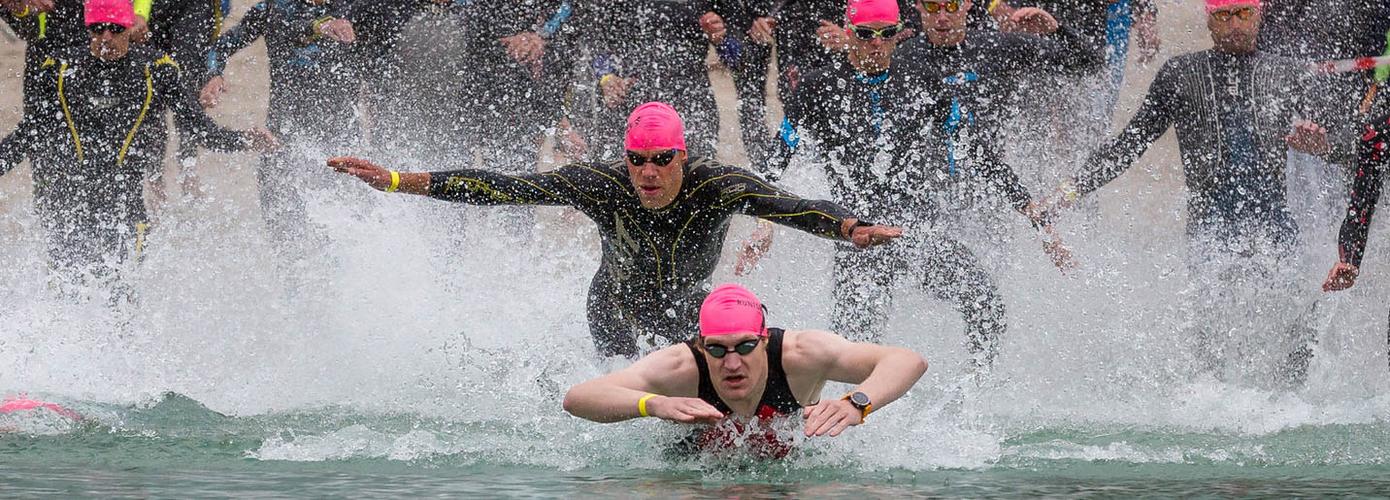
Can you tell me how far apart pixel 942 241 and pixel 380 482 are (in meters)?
2.99

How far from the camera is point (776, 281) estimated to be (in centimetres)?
1038

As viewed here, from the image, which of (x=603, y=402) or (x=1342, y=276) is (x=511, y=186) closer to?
(x=603, y=402)

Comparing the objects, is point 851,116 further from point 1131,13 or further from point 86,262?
point 86,262

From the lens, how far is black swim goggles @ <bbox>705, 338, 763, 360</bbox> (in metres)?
6.89

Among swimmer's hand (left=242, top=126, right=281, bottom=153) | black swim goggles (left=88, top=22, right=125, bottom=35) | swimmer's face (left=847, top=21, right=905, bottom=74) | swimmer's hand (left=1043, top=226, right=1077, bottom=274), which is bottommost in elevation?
swimmer's hand (left=1043, top=226, right=1077, bottom=274)

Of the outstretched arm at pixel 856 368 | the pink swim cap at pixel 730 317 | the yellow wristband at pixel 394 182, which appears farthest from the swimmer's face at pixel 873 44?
the pink swim cap at pixel 730 317

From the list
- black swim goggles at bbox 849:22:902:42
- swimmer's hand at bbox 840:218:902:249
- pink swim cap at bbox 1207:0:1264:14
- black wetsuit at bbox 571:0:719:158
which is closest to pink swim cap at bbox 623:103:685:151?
swimmer's hand at bbox 840:218:902:249

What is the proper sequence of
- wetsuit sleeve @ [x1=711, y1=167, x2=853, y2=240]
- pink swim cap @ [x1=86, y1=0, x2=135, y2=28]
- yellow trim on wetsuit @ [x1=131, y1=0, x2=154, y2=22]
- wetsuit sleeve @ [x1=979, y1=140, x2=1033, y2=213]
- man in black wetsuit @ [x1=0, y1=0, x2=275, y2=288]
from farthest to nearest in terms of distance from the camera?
yellow trim on wetsuit @ [x1=131, y1=0, x2=154, y2=22] → man in black wetsuit @ [x1=0, y1=0, x2=275, y2=288] → pink swim cap @ [x1=86, y1=0, x2=135, y2=28] → wetsuit sleeve @ [x1=979, y1=140, x2=1033, y2=213] → wetsuit sleeve @ [x1=711, y1=167, x2=853, y2=240]

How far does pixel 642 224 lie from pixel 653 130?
457mm

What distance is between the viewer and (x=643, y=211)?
316 inches

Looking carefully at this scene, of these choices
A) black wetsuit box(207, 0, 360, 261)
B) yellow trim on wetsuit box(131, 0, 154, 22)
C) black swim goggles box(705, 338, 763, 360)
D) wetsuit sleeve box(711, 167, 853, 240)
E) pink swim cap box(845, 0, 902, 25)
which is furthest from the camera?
black wetsuit box(207, 0, 360, 261)

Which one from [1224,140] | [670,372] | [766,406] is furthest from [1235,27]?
[670,372]

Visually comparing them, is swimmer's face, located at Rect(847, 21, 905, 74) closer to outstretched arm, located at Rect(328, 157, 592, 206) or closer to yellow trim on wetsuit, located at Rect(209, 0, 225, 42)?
outstretched arm, located at Rect(328, 157, 592, 206)

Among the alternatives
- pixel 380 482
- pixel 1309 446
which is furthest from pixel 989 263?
pixel 380 482
